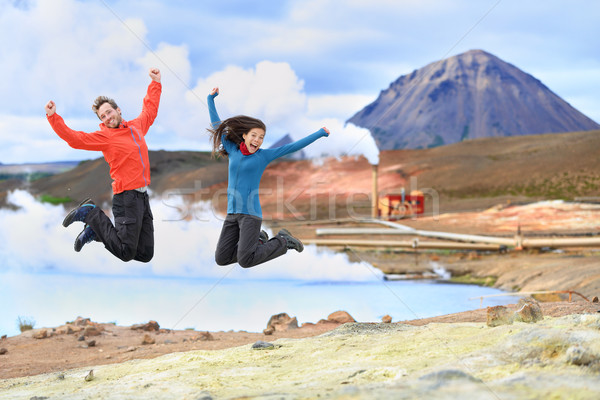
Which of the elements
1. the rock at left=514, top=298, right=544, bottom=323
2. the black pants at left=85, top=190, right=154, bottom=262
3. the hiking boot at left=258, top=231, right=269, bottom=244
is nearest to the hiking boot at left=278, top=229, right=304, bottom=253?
the hiking boot at left=258, top=231, right=269, bottom=244

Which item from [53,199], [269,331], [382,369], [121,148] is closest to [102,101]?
[121,148]

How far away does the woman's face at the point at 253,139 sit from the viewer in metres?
7.93

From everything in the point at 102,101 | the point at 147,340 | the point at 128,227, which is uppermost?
the point at 102,101

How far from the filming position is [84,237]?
8.15 meters

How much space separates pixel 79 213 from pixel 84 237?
32cm

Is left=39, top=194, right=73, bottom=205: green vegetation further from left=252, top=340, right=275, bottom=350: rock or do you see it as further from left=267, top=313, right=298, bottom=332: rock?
left=252, top=340, right=275, bottom=350: rock

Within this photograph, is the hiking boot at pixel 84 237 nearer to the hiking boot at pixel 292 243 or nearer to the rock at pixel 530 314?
the hiking boot at pixel 292 243

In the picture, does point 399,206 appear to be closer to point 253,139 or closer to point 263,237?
point 263,237

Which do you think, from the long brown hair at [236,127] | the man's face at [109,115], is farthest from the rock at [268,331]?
the man's face at [109,115]

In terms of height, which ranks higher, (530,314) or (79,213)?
(79,213)

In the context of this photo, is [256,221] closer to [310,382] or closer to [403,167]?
[310,382]

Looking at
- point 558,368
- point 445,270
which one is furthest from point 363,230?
point 558,368

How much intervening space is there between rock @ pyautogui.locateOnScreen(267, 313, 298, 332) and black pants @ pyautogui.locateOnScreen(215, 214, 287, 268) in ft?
19.6

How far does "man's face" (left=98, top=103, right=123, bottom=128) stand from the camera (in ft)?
26.2
